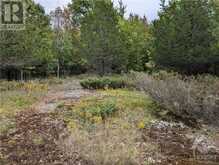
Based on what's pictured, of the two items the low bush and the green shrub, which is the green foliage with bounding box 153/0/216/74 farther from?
the low bush

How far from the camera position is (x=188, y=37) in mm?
21594

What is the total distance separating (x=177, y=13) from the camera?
71.9ft

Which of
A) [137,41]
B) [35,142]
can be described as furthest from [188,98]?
[137,41]

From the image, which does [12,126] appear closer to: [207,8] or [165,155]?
[165,155]

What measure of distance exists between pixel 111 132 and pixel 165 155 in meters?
1.09

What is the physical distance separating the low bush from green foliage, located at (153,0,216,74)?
10.4 metres

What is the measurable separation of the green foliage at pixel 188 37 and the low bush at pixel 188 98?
10.4 m

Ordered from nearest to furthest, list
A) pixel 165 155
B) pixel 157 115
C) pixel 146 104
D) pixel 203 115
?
pixel 165 155, pixel 203 115, pixel 157 115, pixel 146 104

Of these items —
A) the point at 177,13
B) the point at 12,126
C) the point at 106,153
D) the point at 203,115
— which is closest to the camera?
the point at 106,153

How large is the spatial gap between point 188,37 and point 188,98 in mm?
12104

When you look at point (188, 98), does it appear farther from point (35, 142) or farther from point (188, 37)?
point (188, 37)

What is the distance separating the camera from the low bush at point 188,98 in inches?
381

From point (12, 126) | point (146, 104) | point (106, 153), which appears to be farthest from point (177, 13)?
point (106, 153)

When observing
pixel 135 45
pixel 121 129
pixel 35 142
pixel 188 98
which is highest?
pixel 135 45
